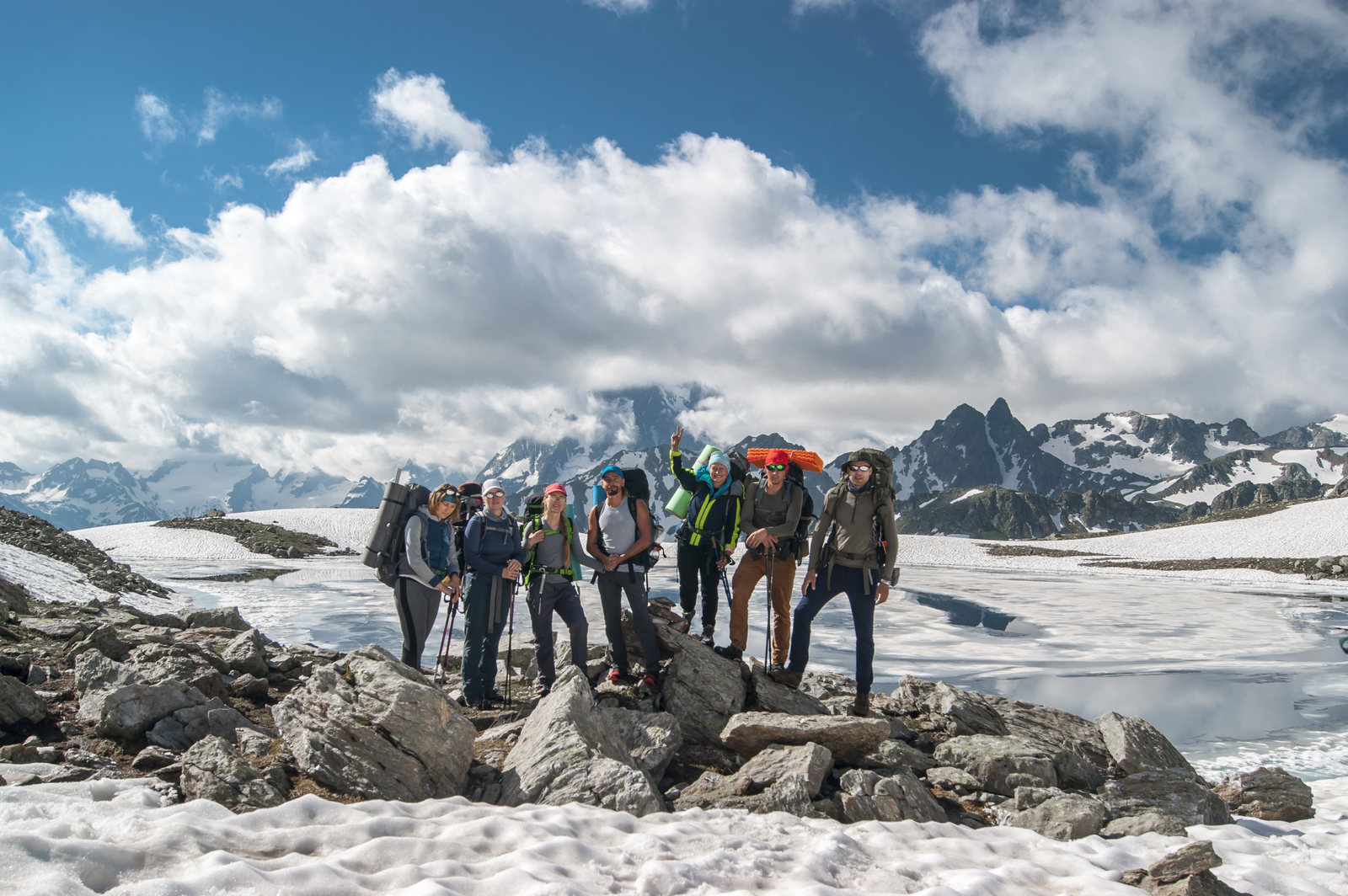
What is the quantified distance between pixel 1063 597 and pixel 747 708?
25.2m

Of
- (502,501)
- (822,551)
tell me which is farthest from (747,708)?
(502,501)

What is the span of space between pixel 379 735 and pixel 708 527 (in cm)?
464

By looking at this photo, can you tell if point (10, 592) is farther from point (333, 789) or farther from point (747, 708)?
point (747, 708)

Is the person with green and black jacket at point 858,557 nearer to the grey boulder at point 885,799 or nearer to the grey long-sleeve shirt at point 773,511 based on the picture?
the grey long-sleeve shirt at point 773,511

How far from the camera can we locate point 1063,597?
27922 millimetres

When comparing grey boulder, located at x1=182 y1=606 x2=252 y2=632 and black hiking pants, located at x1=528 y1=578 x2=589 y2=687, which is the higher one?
black hiking pants, located at x1=528 y1=578 x2=589 y2=687

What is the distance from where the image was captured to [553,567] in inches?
312

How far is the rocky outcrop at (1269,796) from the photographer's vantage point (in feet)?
20.5

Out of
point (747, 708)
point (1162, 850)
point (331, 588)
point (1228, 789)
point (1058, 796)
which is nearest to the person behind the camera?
point (1162, 850)

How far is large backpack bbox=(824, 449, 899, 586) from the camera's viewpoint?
25.3 feet

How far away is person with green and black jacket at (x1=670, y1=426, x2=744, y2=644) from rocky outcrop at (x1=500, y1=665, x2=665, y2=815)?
110 inches

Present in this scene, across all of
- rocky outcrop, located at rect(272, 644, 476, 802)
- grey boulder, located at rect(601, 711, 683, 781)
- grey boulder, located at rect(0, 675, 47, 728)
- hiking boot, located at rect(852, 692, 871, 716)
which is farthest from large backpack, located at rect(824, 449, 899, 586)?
grey boulder, located at rect(0, 675, 47, 728)

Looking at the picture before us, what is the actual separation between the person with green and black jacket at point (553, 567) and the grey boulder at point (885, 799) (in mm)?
3358

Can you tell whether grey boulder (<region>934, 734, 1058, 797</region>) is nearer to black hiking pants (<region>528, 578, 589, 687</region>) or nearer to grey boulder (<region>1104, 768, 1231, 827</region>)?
grey boulder (<region>1104, 768, 1231, 827</region>)
